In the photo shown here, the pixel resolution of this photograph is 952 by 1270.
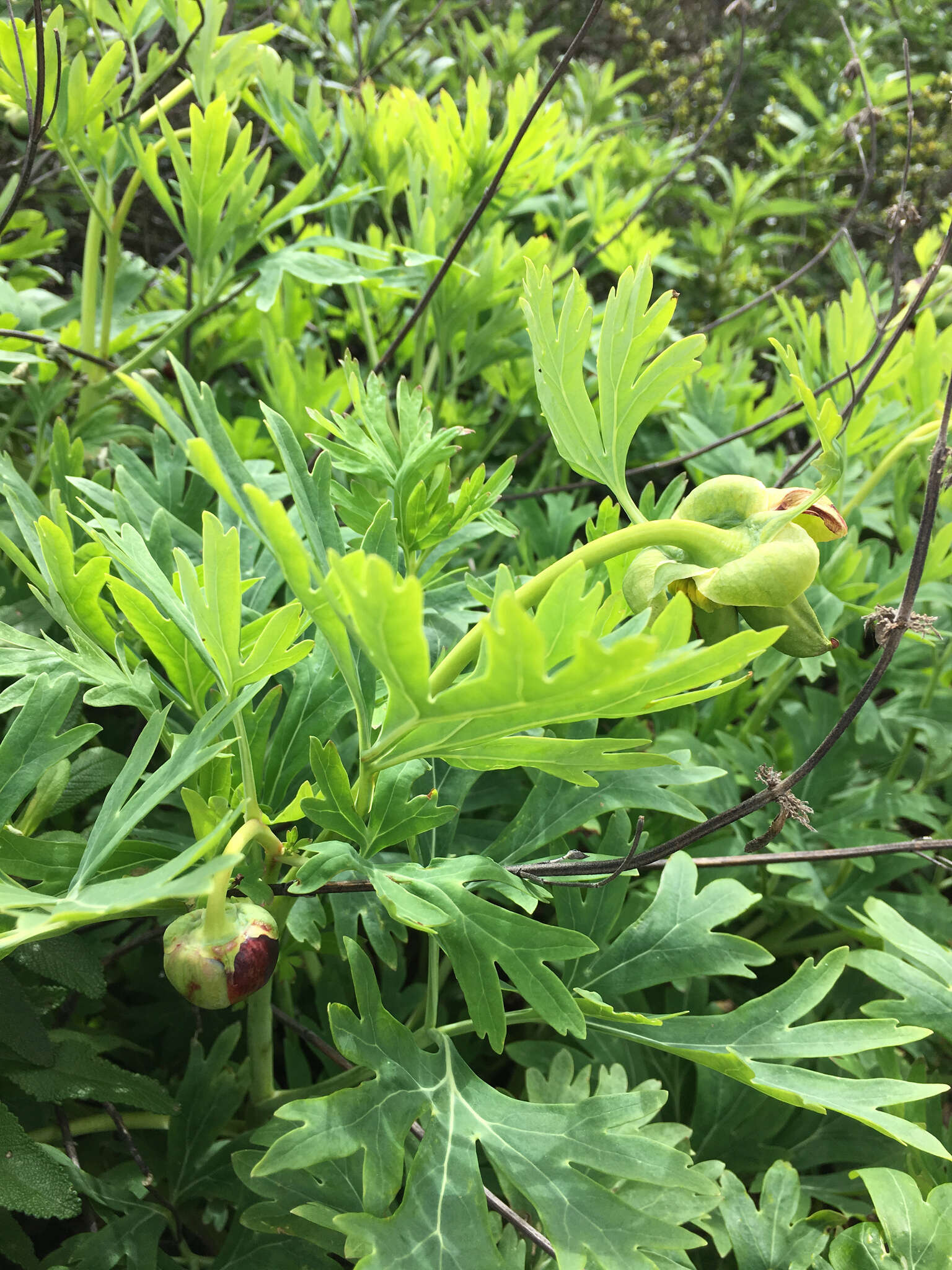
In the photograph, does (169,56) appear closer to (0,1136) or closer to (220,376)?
(220,376)

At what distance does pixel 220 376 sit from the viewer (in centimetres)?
136

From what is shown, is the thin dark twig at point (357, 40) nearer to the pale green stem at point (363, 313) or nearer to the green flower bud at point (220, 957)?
the pale green stem at point (363, 313)

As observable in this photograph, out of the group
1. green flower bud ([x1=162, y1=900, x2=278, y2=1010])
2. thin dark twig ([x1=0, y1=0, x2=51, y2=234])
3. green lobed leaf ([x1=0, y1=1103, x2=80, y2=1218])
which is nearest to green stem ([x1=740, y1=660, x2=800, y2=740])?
green flower bud ([x1=162, y1=900, x2=278, y2=1010])

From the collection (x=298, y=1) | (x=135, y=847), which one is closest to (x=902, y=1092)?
(x=135, y=847)

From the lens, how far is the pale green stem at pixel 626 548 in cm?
50

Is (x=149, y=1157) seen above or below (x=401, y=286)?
below

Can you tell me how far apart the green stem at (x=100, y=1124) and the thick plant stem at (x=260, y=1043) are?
8 cm

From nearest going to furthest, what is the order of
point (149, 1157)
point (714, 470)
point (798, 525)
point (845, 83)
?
point (798, 525), point (149, 1157), point (714, 470), point (845, 83)

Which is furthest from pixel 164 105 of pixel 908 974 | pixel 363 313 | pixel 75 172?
pixel 908 974

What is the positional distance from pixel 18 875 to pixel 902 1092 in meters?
0.58

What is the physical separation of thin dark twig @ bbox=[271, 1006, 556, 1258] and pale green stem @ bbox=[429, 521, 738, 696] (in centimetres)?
32

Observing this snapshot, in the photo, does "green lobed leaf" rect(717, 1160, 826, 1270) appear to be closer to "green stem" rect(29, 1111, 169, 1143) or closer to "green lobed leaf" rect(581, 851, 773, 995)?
"green lobed leaf" rect(581, 851, 773, 995)

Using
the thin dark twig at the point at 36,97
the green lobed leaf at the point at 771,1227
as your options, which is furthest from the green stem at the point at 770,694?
the thin dark twig at the point at 36,97

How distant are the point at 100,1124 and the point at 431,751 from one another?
1.64ft
